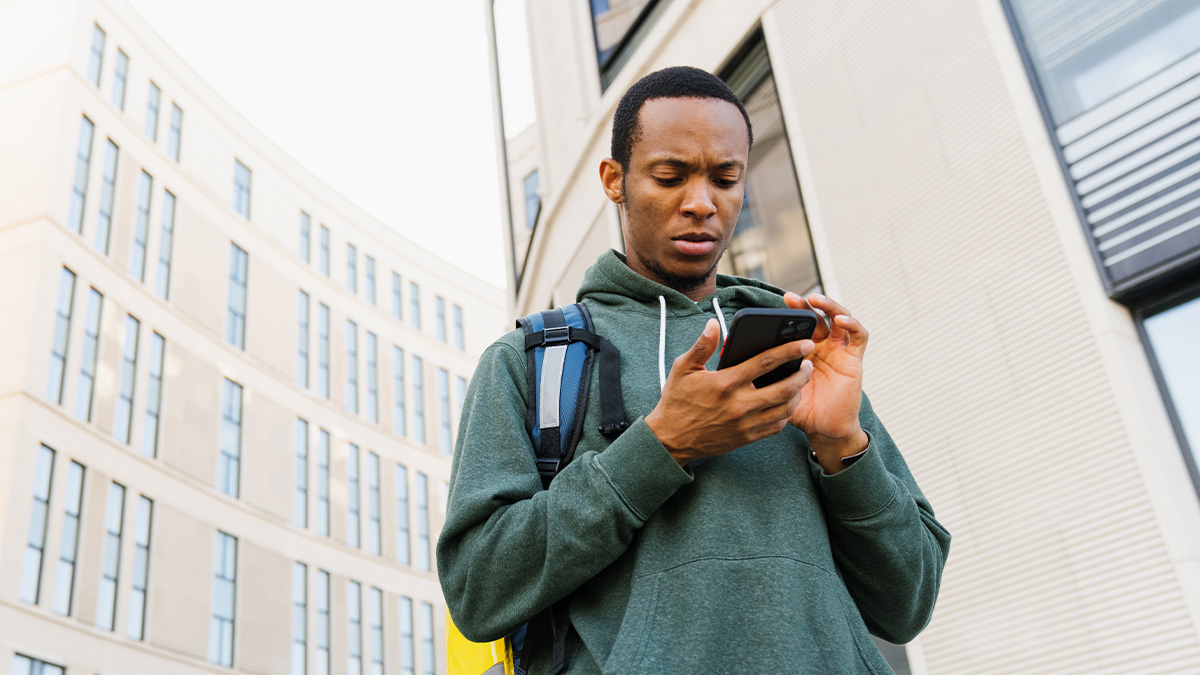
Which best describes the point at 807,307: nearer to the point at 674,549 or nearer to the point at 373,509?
the point at 674,549

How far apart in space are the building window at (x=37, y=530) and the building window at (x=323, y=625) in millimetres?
11067

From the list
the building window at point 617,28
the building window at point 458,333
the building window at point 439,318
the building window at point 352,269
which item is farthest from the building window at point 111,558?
the building window at point 458,333

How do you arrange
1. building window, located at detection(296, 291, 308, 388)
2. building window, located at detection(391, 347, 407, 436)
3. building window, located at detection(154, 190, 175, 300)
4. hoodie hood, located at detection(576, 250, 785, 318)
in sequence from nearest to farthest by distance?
hoodie hood, located at detection(576, 250, 785, 318)
building window, located at detection(154, 190, 175, 300)
building window, located at detection(296, 291, 308, 388)
building window, located at detection(391, 347, 407, 436)

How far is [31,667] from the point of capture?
22.3 meters

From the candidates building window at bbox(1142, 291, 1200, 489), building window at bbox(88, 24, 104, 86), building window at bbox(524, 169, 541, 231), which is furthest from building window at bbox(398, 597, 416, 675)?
building window at bbox(1142, 291, 1200, 489)

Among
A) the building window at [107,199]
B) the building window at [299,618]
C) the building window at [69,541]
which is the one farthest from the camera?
the building window at [299,618]

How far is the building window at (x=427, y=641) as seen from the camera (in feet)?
122

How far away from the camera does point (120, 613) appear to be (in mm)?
24875

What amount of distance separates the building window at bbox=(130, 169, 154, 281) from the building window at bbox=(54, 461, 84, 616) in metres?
6.44

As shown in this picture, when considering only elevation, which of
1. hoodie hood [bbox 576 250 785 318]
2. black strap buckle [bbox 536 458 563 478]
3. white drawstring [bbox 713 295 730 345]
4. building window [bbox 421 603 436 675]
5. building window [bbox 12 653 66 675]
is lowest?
black strap buckle [bbox 536 458 563 478]

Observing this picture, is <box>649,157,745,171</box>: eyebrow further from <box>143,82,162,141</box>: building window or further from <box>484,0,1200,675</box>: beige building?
<box>143,82,162,141</box>: building window

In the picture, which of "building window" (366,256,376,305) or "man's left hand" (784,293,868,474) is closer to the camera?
"man's left hand" (784,293,868,474)

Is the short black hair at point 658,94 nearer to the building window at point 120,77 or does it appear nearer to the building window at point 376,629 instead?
the building window at point 120,77

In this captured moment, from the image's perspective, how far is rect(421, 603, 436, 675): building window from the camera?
37125 mm
